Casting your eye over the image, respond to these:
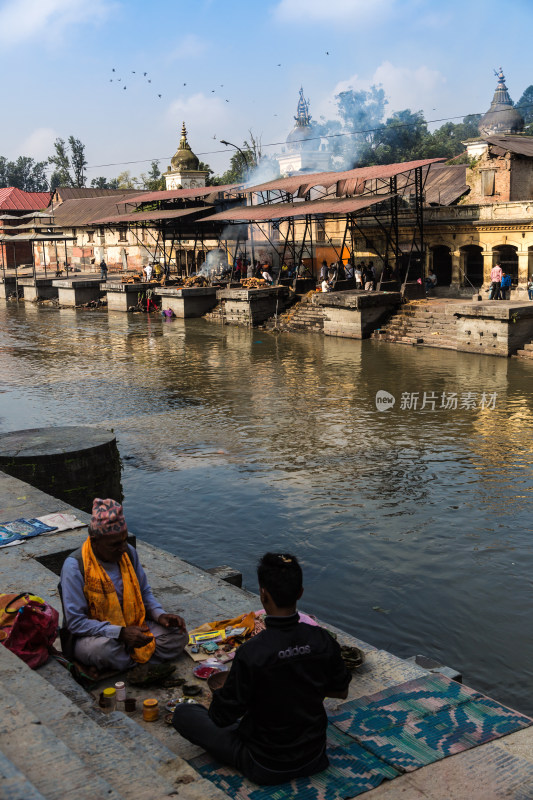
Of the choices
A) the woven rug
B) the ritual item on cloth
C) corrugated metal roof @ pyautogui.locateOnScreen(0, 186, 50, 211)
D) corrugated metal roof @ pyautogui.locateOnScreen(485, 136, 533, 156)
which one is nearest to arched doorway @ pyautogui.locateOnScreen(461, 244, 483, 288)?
corrugated metal roof @ pyautogui.locateOnScreen(485, 136, 533, 156)

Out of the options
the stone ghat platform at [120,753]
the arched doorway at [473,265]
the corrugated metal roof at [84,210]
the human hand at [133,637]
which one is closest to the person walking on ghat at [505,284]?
the arched doorway at [473,265]

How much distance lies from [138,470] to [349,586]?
4824 mm

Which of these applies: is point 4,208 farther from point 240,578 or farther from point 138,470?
point 240,578

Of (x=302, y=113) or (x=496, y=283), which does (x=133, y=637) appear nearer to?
(x=496, y=283)

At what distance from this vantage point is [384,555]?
8.23 meters

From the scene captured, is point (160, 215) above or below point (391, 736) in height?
above

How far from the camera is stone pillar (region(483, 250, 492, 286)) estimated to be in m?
28.6

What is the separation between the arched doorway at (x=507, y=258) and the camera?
28.2m

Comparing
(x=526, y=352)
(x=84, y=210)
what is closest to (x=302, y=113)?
(x=84, y=210)

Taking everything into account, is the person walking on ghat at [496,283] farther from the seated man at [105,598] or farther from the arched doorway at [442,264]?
the seated man at [105,598]

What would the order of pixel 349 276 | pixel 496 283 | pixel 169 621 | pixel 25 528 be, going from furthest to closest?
pixel 349 276
pixel 496 283
pixel 25 528
pixel 169 621

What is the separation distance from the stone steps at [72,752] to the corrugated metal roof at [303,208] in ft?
74.7

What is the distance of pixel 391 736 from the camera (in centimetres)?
417

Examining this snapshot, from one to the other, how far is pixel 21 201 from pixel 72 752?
64162 mm
